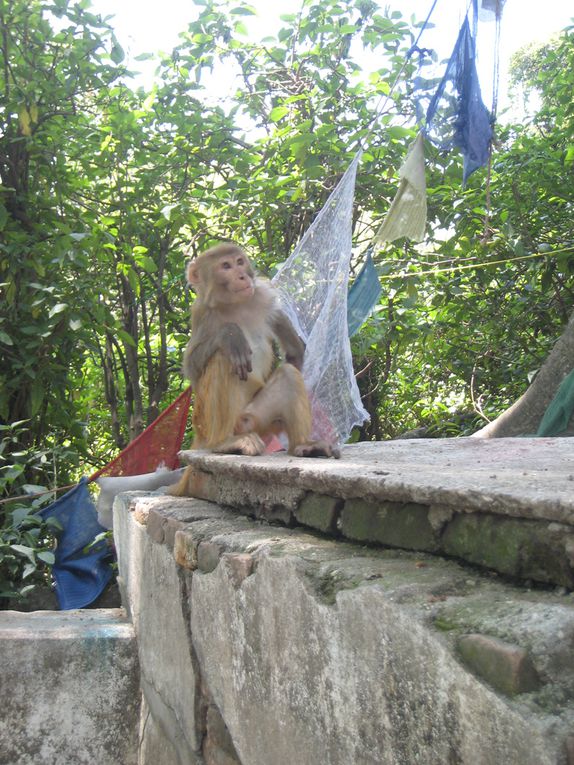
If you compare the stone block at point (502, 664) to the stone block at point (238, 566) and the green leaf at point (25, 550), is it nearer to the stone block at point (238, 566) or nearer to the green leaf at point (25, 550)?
the stone block at point (238, 566)

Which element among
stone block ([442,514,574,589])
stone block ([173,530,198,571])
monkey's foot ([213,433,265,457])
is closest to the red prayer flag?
monkey's foot ([213,433,265,457])

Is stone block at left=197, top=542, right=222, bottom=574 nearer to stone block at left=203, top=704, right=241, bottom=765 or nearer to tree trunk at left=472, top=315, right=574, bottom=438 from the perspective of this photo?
stone block at left=203, top=704, right=241, bottom=765

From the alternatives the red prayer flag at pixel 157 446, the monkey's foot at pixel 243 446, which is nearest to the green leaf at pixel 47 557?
the red prayer flag at pixel 157 446

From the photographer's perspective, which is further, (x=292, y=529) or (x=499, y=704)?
(x=292, y=529)

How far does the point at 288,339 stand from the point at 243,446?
1042 millimetres

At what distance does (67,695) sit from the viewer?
2635 millimetres

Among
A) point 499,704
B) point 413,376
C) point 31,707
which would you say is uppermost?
A: point 413,376

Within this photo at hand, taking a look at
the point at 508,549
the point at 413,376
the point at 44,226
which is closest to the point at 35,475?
the point at 44,226

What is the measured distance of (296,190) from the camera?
5461 millimetres

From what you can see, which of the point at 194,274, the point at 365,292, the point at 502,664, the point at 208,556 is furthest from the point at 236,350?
the point at 502,664

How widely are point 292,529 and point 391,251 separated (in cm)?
439

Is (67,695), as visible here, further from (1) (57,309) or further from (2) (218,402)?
(1) (57,309)

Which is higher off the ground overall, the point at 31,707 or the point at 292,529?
the point at 292,529

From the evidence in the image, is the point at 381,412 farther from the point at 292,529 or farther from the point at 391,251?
the point at 292,529
